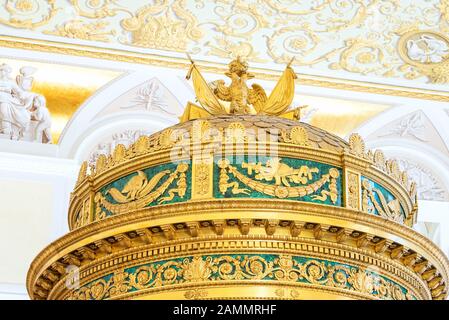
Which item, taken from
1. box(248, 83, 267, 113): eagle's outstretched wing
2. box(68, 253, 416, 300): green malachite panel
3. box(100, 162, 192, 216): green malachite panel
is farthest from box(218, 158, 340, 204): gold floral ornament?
Answer: box(248, 83, 267, 113): eagle's outstretched wing

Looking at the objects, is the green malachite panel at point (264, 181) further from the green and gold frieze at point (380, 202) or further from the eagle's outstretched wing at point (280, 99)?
the eagle's outstretched wing at point (280, 99)

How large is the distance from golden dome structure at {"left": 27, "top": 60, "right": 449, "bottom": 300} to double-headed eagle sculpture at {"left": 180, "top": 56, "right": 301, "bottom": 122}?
359 mm

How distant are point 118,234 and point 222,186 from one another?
35 centimetres

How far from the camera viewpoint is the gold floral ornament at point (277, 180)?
3.14m

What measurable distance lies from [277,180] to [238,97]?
0.88 m

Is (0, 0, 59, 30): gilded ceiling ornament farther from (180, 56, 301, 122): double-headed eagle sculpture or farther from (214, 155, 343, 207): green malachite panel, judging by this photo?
(214, 155, 343, 207): green malachite panel

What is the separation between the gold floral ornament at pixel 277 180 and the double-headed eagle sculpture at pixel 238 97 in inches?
25.4

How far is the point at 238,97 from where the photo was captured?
3984 millimetres

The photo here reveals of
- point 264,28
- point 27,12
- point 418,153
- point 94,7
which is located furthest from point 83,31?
point 418,153

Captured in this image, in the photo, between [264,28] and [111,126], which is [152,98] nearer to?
[111,126]

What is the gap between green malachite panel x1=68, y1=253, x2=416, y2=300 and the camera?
3008 mm
